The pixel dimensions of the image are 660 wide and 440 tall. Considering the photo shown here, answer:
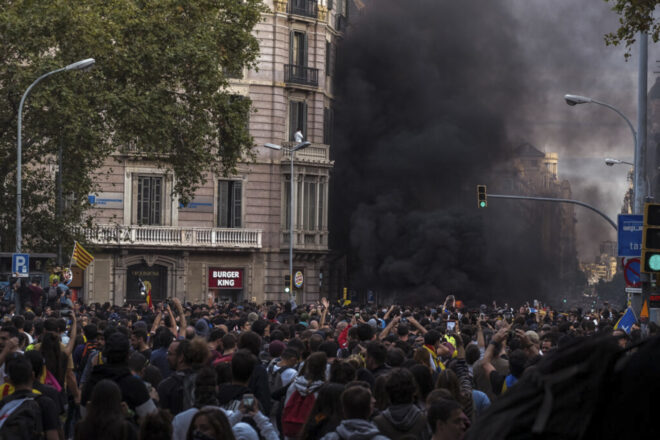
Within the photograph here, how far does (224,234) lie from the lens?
149ft

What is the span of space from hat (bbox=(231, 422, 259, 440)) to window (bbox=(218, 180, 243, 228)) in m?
40.2

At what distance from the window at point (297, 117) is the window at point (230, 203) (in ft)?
12.2

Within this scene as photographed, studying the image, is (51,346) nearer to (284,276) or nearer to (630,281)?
(630,281)

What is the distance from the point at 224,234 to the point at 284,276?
3526 millimetres

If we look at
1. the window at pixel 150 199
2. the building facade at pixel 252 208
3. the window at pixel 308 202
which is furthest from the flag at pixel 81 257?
the window at pixel 308 202

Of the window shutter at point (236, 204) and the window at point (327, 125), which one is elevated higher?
the window at point (327, 125)

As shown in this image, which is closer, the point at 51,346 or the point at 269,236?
the point at 51,346

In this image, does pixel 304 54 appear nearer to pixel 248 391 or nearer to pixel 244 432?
pixel 248 391

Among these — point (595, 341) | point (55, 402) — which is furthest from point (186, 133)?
point (595, 341)

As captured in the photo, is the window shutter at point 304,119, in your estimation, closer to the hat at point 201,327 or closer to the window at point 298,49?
the window at point 298,49

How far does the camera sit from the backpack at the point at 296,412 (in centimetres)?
754

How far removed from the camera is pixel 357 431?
5637 millimetres

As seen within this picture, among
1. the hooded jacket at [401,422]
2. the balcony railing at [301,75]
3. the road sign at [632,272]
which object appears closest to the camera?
the hooded jacket at [401,422]

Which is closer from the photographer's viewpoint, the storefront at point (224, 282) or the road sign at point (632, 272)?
the road sign at point (632, 272)
